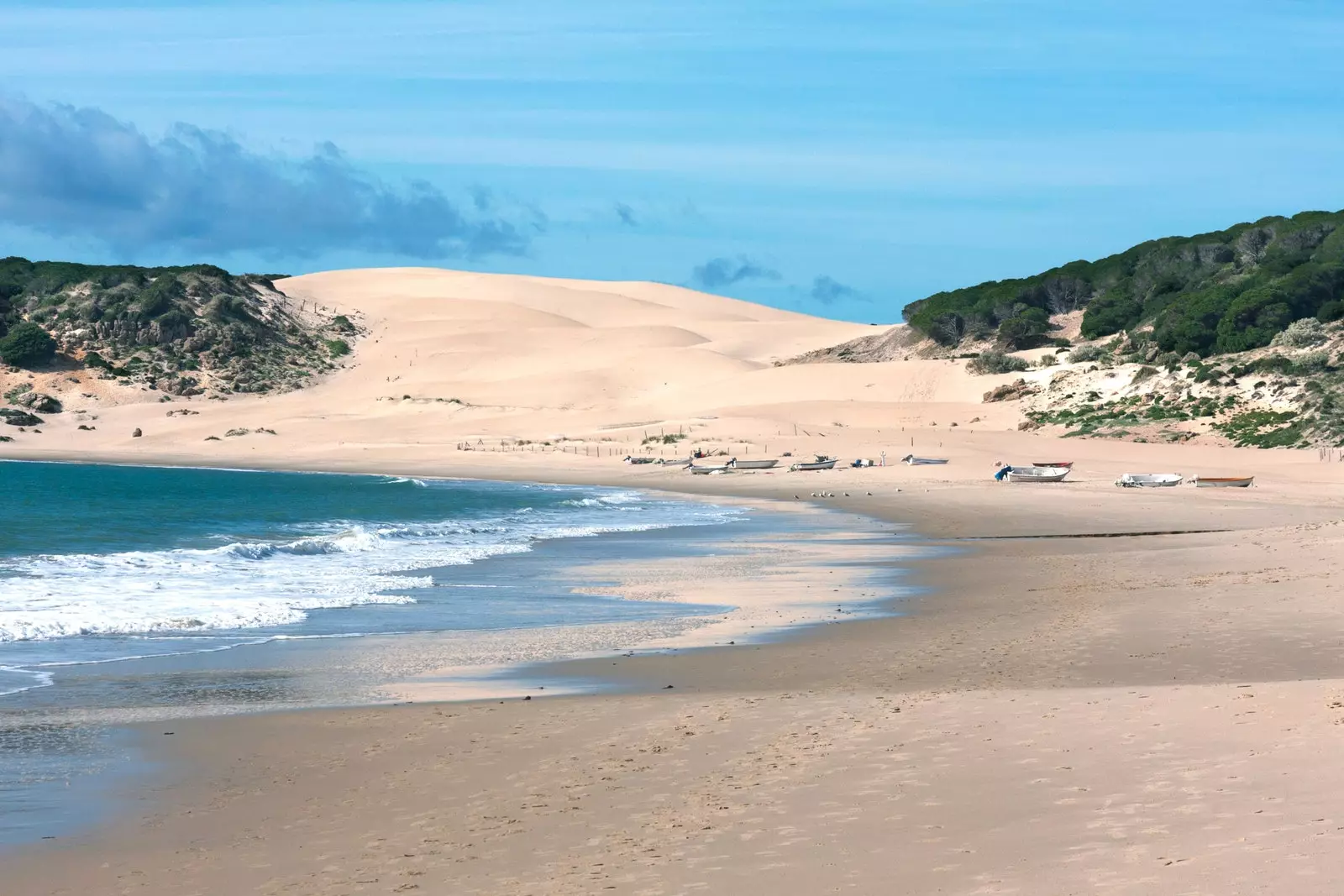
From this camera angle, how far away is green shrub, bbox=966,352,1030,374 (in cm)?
9156

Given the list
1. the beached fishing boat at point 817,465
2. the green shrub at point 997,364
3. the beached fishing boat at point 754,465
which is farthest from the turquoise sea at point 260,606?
the green shrub at point 997,364

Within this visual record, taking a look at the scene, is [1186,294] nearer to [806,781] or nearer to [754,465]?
[754,465]

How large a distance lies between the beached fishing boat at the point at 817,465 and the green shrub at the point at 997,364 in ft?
109

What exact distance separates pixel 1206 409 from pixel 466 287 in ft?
366

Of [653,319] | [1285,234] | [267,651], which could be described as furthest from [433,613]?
[653,319]

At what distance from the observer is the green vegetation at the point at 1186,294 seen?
7788 cm

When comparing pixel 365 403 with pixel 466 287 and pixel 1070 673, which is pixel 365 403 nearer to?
pixel 466 287

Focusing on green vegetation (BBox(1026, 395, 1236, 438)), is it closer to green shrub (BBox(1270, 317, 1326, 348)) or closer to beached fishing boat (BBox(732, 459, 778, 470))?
green shrub (BBox(1270, 317, 1326, 348))

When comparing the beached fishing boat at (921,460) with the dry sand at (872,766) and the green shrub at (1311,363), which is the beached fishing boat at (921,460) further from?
the dry sand at (872,766)

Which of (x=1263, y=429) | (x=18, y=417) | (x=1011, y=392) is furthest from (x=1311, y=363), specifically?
(x=18, y=417)

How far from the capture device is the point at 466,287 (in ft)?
547

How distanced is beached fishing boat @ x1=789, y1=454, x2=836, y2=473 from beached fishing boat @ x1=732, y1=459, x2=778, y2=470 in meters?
1.35

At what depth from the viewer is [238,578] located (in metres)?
24.4

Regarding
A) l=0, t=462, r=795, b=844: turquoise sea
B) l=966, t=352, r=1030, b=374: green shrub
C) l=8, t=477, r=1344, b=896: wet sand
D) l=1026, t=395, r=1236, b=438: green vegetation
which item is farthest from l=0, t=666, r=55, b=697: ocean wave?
l=966, t=352, r=1030, b=374: green shrub
